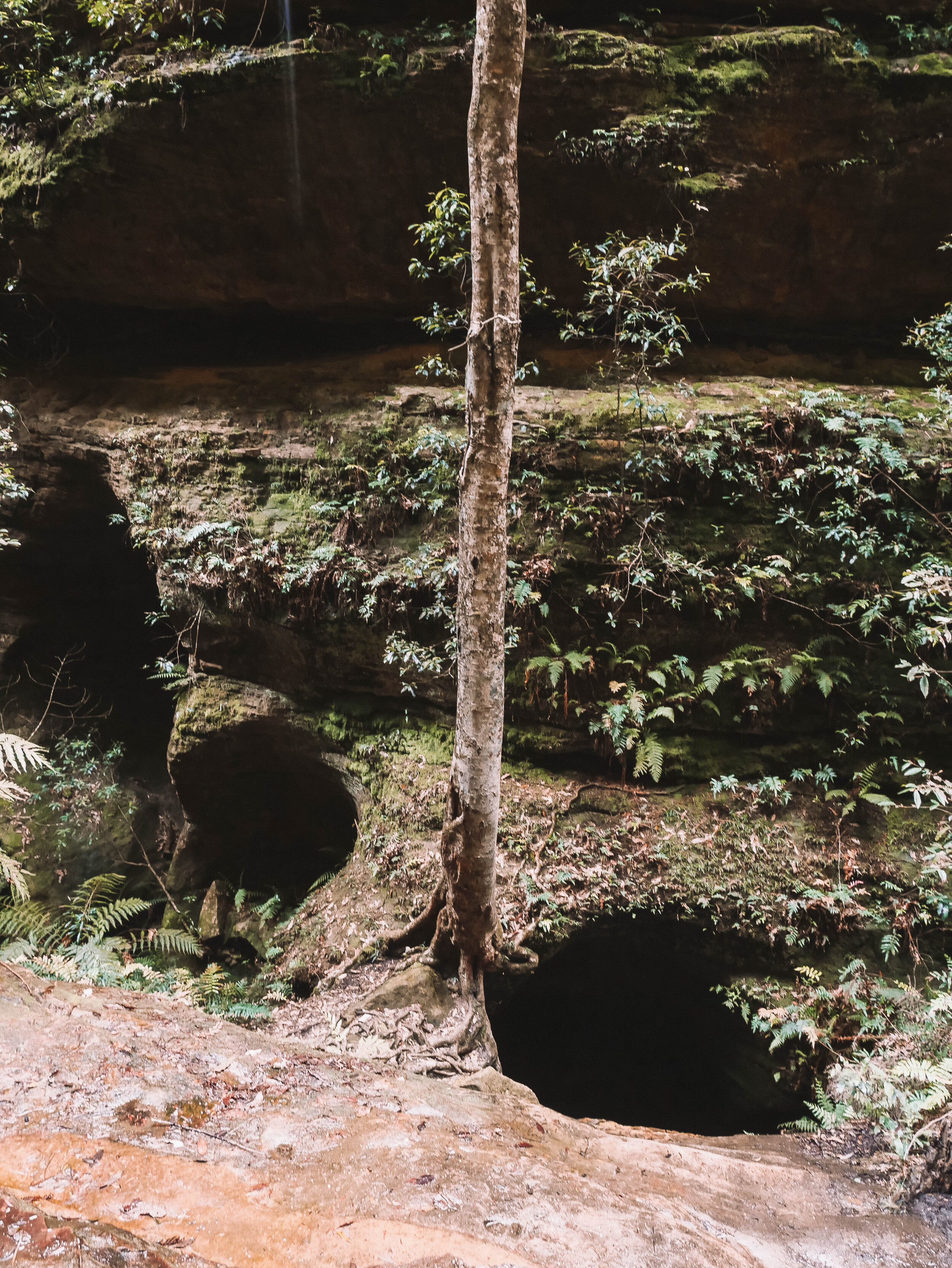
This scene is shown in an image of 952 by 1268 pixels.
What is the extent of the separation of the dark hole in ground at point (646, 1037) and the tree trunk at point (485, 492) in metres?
1.63

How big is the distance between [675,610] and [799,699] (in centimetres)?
159

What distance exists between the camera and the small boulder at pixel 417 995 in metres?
4.93

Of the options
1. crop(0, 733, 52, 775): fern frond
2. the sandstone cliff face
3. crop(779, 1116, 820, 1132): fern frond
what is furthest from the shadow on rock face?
the sandstone cliff face

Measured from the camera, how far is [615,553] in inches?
283

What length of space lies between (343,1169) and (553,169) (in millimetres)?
9590

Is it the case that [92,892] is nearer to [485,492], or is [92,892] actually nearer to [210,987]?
[210,987]

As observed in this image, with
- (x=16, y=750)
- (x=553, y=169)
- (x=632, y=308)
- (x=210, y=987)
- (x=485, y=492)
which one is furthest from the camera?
(x=553, y=169)

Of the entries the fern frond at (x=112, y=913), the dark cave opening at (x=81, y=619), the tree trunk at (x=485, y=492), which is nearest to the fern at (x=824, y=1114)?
the tree trunk at (x=485, y=492)

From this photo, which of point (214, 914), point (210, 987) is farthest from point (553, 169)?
point (214, 914)

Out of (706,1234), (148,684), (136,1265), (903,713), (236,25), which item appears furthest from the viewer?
(148,684)

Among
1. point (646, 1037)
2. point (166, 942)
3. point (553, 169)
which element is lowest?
point (646, 1037)

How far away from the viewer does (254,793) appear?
359 inches

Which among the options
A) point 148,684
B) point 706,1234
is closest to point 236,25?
point 148,684

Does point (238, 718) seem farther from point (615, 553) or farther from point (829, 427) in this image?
point (829, 427)
